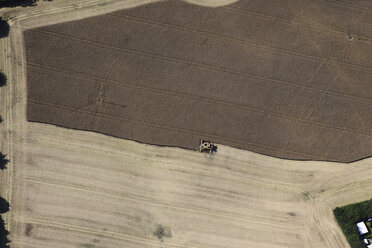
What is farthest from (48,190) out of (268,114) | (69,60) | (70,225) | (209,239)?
(268,114)

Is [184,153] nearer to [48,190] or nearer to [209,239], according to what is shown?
[209,239]

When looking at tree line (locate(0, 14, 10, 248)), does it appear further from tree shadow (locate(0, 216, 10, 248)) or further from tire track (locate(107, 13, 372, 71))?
tire track (locate(107, 13, 372, 71))

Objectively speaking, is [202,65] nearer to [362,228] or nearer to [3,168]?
[3,168]

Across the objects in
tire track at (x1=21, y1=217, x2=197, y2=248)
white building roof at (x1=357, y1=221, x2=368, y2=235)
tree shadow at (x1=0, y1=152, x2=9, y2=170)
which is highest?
tree shadow at (x1=0, y1=152, x2=9, y2=170)

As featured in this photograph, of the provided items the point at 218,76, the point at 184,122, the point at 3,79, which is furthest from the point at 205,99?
the point at 3,79

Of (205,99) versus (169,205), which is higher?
(205,99)

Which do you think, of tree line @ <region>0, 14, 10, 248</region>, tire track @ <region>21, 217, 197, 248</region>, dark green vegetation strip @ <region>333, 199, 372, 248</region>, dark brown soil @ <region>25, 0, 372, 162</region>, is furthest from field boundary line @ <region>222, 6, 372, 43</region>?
tire track @ <region>21, 217, 197, 248</region>
